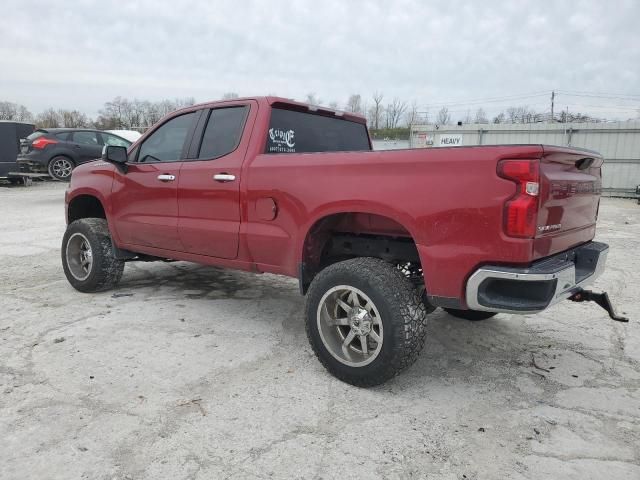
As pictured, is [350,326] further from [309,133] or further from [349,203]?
[309,133]

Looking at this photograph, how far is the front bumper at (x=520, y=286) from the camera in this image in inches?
97.8

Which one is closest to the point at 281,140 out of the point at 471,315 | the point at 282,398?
the point at 282,398

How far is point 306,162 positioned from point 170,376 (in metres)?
1.66

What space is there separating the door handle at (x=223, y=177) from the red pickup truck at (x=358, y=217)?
0.01m

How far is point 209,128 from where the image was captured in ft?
13.5

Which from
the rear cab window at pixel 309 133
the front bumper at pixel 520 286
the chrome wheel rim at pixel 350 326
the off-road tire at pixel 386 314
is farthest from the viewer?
the rear cab window at pixel 309 133

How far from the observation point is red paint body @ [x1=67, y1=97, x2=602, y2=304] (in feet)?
8.33

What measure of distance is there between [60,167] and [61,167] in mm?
26

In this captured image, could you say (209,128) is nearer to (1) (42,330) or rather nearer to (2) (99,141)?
(1) (42,330)

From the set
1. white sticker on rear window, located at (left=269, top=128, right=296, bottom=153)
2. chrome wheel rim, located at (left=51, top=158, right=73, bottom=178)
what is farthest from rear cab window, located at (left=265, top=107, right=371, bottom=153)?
chrome wheel rim, located at (left=51, top=158, right=73, bottom=178)

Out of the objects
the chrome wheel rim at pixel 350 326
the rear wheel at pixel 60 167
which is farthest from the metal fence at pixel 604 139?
the chrome wheel rim at pixel 350 326

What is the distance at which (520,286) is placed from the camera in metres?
2.61

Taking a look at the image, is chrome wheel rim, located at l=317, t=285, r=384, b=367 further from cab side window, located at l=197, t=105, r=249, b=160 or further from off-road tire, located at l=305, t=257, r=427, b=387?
cab side window, located at l=197, t=105, r=249, b=160

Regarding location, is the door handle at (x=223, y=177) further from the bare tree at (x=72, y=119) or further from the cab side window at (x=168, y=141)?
the bare tree at (x=72, y=119)
